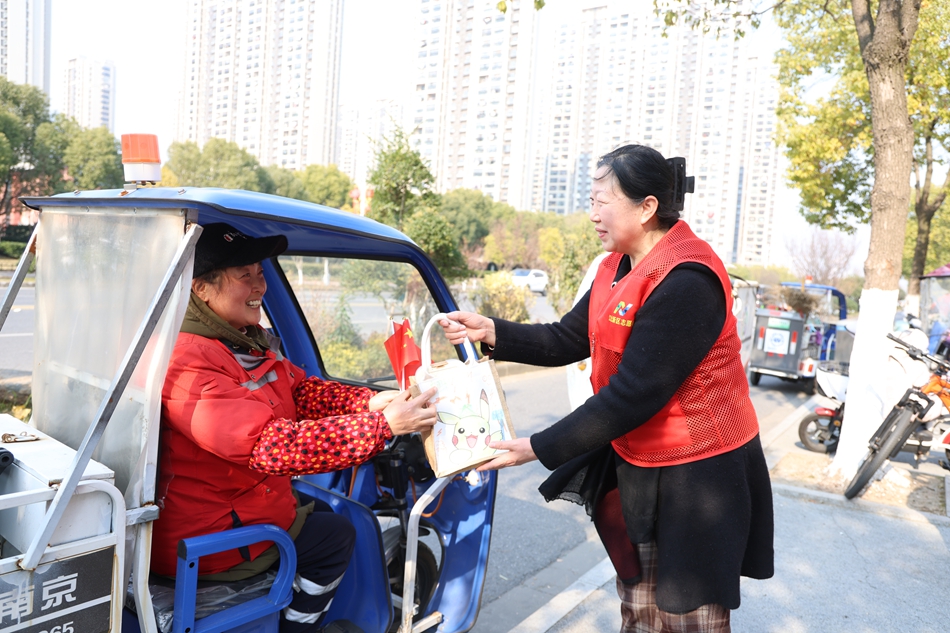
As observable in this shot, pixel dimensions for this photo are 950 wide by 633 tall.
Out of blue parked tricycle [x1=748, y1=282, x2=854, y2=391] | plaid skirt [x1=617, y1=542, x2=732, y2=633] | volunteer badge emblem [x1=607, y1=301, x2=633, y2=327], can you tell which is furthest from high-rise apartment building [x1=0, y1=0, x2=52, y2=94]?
plaid skirt [x1=617, y1=542, x2=732, y2=633]

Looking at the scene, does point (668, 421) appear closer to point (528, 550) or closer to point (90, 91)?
point (528, 550)

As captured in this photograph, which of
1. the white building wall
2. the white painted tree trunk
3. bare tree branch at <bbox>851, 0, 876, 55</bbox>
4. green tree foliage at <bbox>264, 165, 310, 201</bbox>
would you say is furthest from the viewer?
the white building wall

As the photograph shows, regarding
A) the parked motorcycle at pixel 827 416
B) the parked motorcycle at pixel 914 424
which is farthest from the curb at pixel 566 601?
the parked motorcycle at pixel 827 416

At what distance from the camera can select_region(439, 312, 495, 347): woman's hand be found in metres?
2.57

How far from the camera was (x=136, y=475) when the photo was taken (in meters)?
1.84

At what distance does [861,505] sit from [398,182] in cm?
780

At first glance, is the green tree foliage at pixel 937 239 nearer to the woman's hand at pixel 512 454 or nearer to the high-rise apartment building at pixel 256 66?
the woman's hand at pixel 512 454

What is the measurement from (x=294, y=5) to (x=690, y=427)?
95903mm

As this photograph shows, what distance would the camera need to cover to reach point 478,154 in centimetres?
9381

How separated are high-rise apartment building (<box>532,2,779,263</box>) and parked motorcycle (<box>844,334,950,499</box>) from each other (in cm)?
5385

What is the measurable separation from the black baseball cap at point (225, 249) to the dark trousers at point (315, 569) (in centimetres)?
95

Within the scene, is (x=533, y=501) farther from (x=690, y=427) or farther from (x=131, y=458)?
(x=131, y=458)

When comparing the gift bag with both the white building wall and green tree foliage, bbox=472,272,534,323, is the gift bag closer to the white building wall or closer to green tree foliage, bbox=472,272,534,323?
green tree foliage, bbox=472,272,534,323

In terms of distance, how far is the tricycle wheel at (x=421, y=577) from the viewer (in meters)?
3.19
